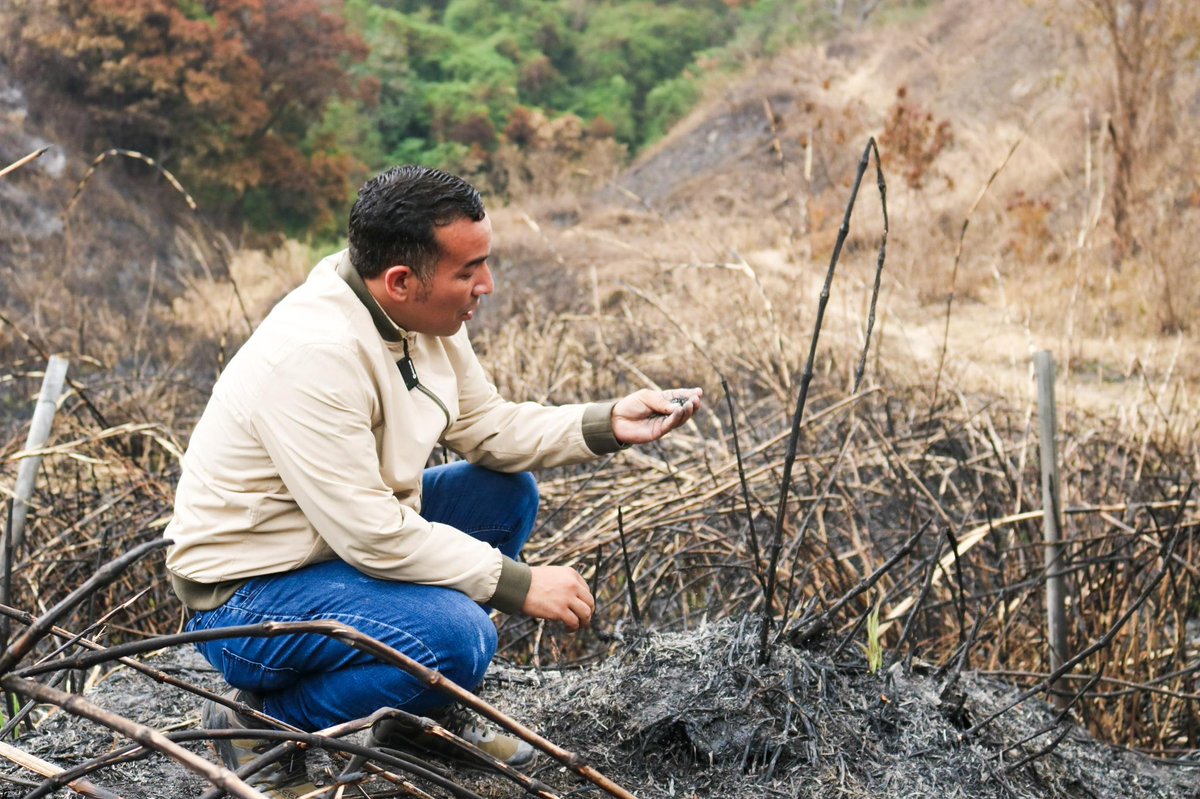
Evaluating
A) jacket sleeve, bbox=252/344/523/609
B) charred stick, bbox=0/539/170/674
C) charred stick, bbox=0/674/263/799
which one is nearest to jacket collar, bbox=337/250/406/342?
jacket sleeve, bbox=252/344/523/609

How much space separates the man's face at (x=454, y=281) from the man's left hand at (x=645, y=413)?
0.43 metres

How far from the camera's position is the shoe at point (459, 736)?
216 centimetres

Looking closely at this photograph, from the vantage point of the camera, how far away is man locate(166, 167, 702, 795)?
1929mm

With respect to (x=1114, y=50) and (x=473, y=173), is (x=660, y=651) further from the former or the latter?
(x=473, y=173)

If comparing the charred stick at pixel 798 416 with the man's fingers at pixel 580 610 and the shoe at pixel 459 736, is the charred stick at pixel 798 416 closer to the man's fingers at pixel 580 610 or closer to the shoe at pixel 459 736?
the man's fingers at pixel 580 610

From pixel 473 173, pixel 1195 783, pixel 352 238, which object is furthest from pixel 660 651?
pixel 473 173

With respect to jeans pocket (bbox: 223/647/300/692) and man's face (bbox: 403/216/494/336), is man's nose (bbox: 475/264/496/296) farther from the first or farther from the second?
jeans pocket (bbox: 223/647/300/692)

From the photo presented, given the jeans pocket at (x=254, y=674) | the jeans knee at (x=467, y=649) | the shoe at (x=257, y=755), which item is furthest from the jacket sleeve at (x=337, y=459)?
the shoe at (x=257, y=755)

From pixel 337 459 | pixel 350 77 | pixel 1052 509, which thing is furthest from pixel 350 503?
pixel 350 77

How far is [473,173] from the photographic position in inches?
648

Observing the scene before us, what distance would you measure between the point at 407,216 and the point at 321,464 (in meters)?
0.46

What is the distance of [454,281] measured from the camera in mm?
2082

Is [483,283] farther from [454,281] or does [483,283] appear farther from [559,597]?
[559,597]

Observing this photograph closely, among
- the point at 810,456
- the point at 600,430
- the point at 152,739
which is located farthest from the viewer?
the point at 810,456
